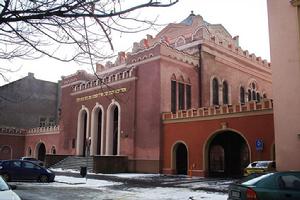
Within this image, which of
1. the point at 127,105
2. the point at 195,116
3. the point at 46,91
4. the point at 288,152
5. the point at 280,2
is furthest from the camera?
the point at 46,91

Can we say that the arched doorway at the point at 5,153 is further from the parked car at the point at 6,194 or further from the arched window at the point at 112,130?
the parked car at the point at 6,194

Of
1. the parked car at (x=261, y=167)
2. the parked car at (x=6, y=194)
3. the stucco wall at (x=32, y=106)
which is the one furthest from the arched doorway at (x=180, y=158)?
the stucco wall at (x=32, y=106)

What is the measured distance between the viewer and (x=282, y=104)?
15547 millimetres

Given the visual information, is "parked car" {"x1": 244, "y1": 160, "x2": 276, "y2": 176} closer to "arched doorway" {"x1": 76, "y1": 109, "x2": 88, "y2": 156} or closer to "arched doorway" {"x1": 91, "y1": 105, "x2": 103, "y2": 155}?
"arched doorway" {"x1": 91, "y1": 105, "x2": 103, "y2": 155}

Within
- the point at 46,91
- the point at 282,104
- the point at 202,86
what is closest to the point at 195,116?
the point at 202,86

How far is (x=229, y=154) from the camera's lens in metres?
30.0

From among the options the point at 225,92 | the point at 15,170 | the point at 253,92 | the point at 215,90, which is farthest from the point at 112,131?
the point at 253,92

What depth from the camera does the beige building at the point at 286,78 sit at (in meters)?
15.0

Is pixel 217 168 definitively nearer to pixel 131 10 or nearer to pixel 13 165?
pixel 13 165

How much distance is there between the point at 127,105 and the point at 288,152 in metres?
→ 19.5

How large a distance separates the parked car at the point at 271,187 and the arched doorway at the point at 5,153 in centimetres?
4542

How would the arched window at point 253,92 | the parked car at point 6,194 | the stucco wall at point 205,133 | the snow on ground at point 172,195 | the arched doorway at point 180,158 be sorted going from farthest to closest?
1. the arched window at point 253,92
2. the arched doorway at point 180,158
3. the stucco wall at point 205,133
4. the snow on ground at point 172,195
5. the parked car at point 6,194

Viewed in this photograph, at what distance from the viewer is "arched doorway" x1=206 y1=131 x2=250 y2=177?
95.8 ft

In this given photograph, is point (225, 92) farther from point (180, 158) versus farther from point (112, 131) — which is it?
point (112, 131)
